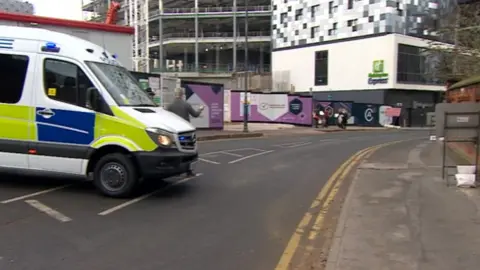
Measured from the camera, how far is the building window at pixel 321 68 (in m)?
65.0

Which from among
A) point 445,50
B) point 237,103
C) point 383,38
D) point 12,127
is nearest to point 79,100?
point 12,127

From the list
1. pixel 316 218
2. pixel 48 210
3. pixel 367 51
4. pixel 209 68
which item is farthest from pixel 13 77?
pixel 209 68

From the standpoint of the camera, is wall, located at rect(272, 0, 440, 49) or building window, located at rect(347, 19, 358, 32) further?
building window, located at rect(347, 19, 358, 32)

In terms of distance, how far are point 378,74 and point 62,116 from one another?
54.3 meters

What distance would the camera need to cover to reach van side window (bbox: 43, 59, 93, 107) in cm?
820

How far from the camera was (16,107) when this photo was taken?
8430 millimetres

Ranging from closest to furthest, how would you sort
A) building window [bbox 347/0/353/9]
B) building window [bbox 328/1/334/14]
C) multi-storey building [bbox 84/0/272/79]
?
building window [bbox 347/0/353/9] → building window [bbox 328/1/334/14] → multi-storey building [bbox 84/0/272/79]

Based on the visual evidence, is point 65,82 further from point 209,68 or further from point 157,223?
point 209,68

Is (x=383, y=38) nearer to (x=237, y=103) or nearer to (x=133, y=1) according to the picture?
(x=237, y=103)

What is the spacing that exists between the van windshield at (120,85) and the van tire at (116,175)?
3.01 ft

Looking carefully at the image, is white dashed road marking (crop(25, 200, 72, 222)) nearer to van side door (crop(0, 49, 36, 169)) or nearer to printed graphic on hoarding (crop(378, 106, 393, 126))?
van side door (crop(0, 49, 36, 169))

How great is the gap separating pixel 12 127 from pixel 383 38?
5453 cm

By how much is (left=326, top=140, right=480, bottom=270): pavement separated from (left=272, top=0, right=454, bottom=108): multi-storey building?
49.5 metres

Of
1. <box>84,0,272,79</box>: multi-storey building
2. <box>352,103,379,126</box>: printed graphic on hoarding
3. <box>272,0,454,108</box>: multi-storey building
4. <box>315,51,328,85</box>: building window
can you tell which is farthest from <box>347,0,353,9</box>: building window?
<box>84,0,272,79</box>: multi-storey building
